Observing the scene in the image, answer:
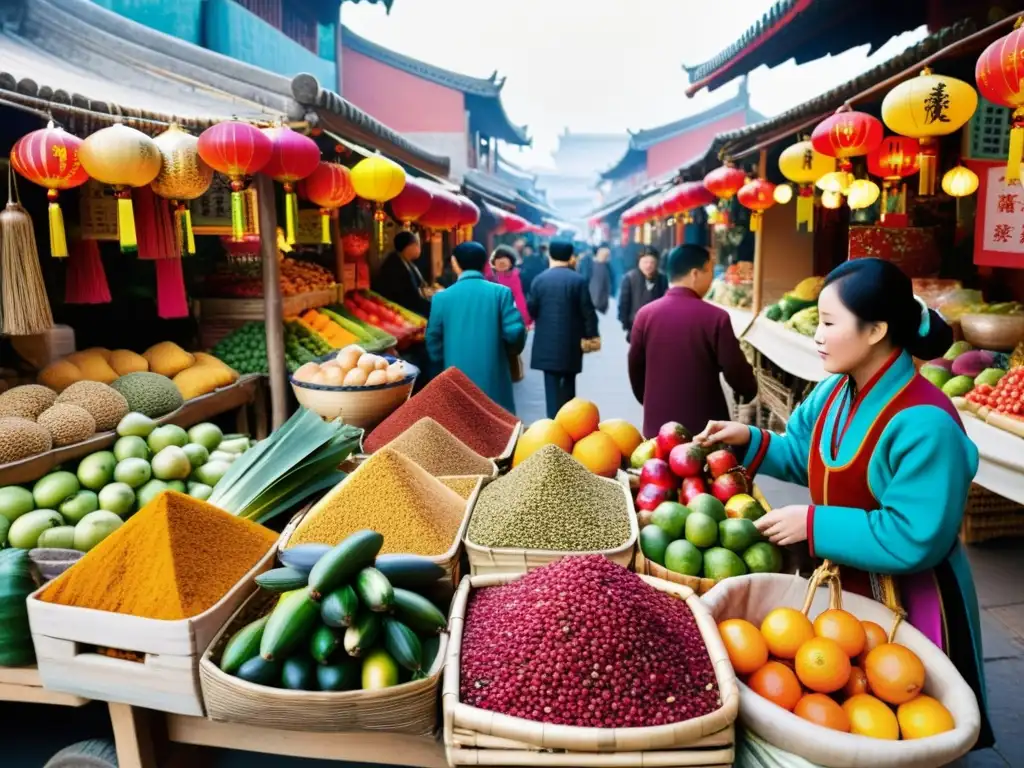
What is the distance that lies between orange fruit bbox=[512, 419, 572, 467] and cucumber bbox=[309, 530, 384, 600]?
1185 mm

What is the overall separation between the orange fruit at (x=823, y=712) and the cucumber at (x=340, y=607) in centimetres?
93

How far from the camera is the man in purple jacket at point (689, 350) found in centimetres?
387

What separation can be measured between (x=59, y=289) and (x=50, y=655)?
3803mm

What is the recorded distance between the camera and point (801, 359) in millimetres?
6309

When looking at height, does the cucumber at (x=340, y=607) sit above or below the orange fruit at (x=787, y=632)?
above

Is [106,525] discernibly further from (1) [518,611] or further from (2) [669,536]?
(2) [669,536]

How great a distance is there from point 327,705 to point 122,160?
9.98 feet

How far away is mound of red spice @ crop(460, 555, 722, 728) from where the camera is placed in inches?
57.8

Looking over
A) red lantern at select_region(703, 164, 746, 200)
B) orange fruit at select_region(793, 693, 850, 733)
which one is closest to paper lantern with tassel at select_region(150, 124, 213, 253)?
orange fruit at select_region(793, 693, 850, 733)

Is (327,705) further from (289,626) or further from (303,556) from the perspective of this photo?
(303,556)

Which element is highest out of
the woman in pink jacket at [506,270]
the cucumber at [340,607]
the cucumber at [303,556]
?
the woman in pink jacket at [506,270]

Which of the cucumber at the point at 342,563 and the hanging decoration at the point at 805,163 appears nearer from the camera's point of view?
the cucumber at the point at 342,563

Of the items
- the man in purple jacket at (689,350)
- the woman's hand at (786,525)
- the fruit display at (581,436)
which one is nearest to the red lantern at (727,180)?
the man in purple jacket at (689,350)

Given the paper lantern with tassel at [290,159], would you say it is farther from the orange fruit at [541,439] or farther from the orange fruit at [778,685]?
the orange fruit at [778,685]
